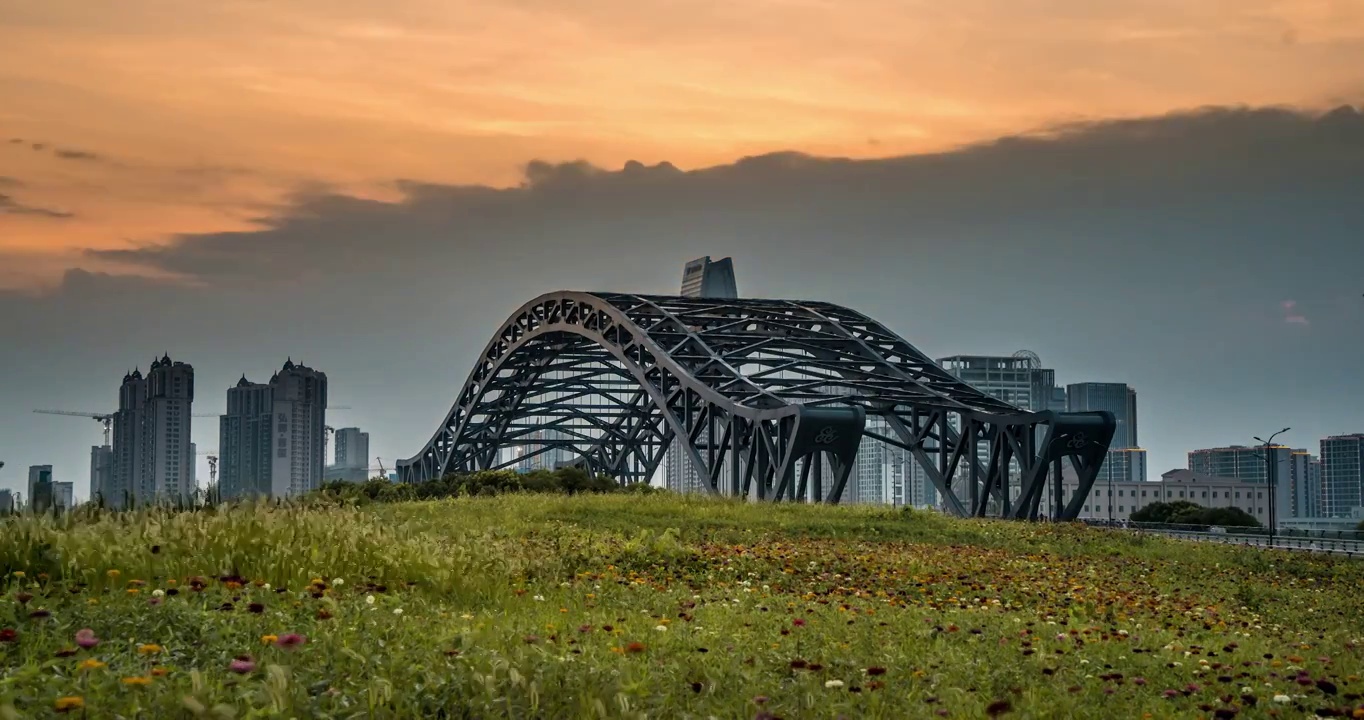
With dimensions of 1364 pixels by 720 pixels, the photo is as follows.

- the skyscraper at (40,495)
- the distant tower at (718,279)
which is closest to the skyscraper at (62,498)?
the skyscraper at (40,495)

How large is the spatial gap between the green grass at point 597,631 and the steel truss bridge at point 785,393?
A: 28.6 metres

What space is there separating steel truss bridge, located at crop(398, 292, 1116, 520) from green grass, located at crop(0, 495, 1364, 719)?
93.8 ft

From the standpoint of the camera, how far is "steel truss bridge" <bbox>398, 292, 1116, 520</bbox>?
5266cm

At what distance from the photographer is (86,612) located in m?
10.7

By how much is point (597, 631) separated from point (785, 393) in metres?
46.0

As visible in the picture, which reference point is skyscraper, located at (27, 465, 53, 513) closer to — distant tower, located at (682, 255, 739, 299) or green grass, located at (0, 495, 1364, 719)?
green grass, located at (0, 495, 1364, 719)

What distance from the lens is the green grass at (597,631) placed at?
29.1 ft

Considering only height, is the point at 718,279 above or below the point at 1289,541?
above

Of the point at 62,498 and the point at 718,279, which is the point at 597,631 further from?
the point at 718,279

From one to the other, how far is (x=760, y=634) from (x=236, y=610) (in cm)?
423

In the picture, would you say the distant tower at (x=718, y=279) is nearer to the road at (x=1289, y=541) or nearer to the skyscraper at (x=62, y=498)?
the road at (x=1289, y=541)

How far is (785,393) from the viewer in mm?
57812

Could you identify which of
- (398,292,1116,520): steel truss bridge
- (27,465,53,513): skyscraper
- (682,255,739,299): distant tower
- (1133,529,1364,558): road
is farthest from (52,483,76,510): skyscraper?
(682,255,739,299): distant tower

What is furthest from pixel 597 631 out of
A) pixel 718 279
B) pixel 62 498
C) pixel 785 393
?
pixel 718 279
